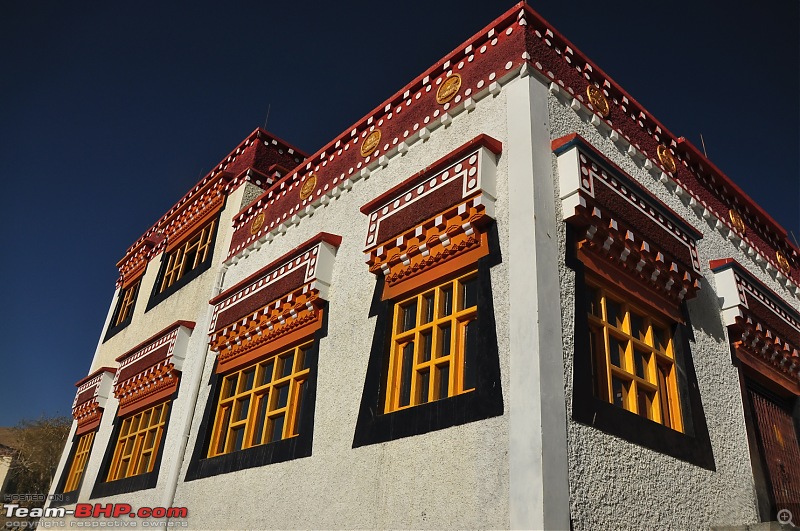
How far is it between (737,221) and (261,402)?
532 cm

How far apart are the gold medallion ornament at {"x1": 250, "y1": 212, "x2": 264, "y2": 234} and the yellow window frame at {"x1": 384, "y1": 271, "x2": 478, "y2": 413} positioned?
3.30 m

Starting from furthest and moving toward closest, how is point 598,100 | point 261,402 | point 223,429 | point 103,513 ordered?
point 103,513
point 223,429
point 261,402
point 598,100

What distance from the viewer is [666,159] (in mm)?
5551

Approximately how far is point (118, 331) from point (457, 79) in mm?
8047

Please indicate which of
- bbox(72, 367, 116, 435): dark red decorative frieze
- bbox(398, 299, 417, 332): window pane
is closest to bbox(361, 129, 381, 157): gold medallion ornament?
bbox(398, 299, 417, 332): window pane

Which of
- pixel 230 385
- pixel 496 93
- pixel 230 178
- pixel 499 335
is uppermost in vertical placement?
pixel 230 178

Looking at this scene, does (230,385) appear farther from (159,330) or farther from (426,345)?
(426,345)

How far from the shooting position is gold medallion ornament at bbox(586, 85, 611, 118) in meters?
4.91

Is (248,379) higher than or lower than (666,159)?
lower

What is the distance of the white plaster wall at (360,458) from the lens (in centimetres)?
327

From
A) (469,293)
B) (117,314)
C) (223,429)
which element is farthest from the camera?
(117,314)

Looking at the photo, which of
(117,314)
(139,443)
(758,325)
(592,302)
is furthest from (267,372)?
(117,314)

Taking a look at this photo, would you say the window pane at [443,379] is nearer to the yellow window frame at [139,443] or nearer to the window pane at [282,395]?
the window pane at [282,395]

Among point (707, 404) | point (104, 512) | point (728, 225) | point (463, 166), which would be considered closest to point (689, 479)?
point (707, 404)
